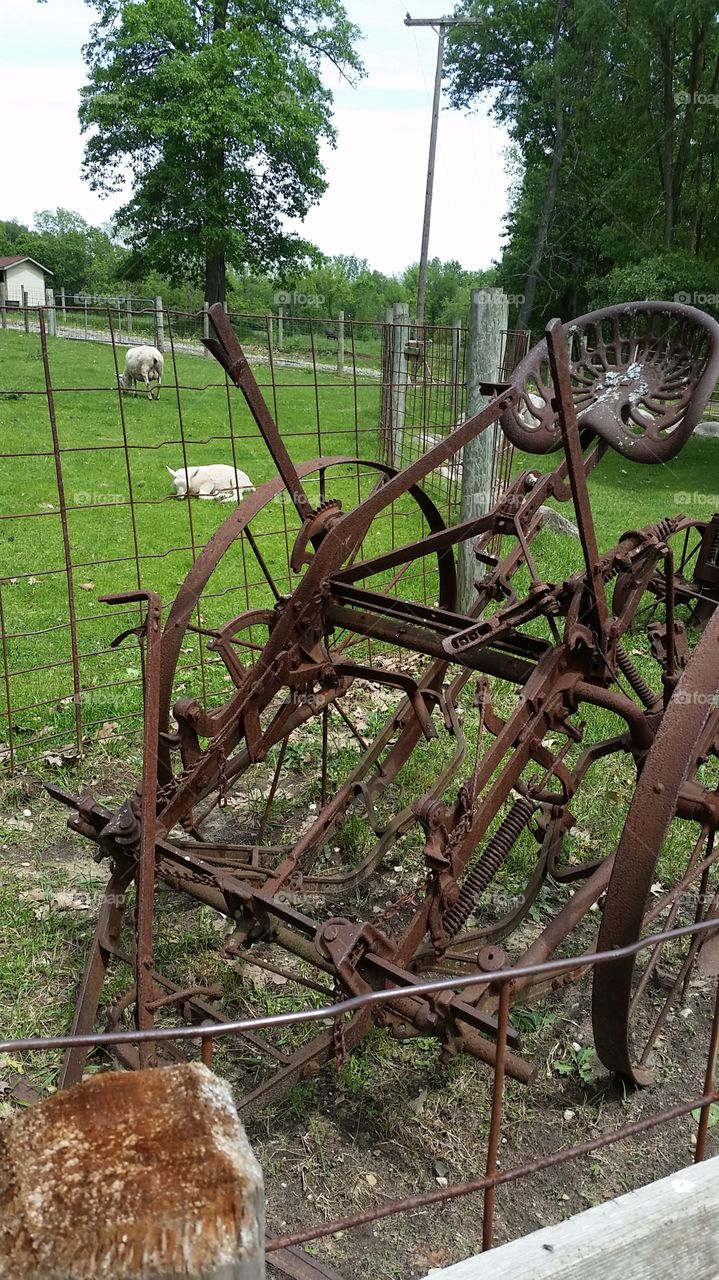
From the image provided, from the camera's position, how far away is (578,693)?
9.50ft

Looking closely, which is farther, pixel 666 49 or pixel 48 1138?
pixel 666 49

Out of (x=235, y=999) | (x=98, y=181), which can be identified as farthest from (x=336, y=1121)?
(x=98, y=181)

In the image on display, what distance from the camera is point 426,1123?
286 centimetres

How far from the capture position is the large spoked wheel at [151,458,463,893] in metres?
3.34

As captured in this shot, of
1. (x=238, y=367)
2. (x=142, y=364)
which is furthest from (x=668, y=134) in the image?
(x=238, y=367)

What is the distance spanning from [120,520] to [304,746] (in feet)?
17.4

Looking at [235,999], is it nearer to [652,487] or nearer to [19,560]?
[19,560]

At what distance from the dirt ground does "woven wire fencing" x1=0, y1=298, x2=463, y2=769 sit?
141cm

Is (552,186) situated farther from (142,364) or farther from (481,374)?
(481,374)

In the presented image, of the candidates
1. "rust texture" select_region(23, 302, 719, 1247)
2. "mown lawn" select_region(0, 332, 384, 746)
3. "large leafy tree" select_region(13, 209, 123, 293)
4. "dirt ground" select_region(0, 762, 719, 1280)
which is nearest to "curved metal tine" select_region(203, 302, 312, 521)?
"rust texture" select_region(23, 302, 719, 1247)

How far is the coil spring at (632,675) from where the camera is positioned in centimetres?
324

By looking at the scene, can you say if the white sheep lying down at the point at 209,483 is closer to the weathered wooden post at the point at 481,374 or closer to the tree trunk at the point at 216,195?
the weathered wooden post at the point at 481,374

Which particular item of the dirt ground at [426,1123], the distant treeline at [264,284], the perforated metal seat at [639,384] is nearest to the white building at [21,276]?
the distant treeline at [264,284]

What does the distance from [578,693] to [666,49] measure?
748 inches
